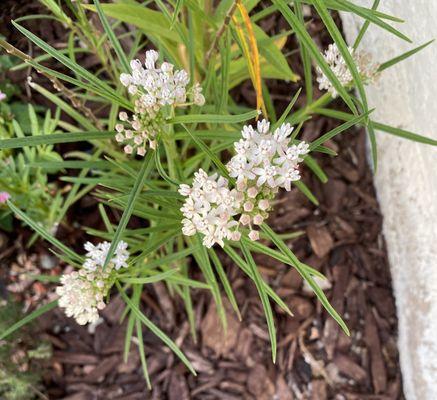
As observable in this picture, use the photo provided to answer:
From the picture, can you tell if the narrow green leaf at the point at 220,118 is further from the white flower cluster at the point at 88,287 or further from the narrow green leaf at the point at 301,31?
the white flower cluster at the point at 88,287

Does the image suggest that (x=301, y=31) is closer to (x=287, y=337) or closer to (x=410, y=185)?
(x=410, y=185)

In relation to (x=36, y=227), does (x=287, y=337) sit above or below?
above

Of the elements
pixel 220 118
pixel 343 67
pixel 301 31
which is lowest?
pixel 220 118

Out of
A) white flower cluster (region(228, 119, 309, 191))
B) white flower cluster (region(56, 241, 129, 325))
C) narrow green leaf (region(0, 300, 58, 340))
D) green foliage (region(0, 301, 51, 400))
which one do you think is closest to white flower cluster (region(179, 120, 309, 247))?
white flower cluster (region(228, 119, 309, 191))

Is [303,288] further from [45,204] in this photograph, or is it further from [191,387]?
[45,204]

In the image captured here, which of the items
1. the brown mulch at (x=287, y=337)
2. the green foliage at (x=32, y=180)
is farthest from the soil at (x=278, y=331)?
the green foliage at (x=32, y=180)

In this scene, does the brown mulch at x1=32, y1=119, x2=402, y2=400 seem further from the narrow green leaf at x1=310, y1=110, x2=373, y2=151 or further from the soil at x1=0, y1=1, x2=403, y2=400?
the narrow green leaf at x1=310, y1=110, x2=373, y2=151

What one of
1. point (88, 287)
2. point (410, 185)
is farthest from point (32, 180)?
point (410, 185)
